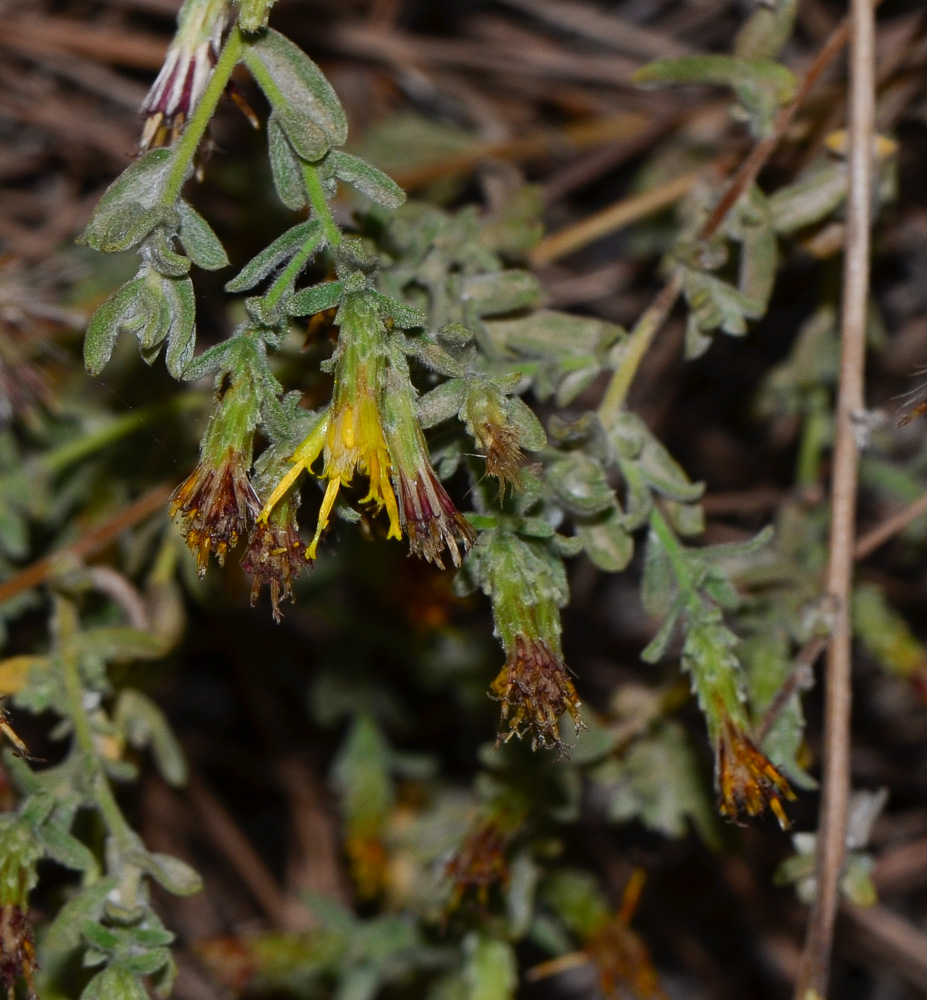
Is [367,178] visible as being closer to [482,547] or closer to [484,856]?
[482,547]

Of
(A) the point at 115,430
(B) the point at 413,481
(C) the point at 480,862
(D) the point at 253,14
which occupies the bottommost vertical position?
(C) the point at 480,862

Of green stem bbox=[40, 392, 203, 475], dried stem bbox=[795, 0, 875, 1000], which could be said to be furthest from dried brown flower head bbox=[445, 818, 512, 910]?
green stem bbox=[40, 392, 203, 475]

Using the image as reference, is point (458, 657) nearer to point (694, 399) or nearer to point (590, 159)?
point (694, 399)

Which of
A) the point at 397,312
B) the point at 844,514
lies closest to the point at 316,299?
the point at 397,312

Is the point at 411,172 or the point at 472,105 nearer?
the point at 411,172

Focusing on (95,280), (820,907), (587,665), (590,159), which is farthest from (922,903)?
(95,280)

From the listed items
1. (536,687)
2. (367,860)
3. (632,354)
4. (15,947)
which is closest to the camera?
(536,687)

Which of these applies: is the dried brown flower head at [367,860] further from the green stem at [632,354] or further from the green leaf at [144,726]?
the green stem at [632,354]
